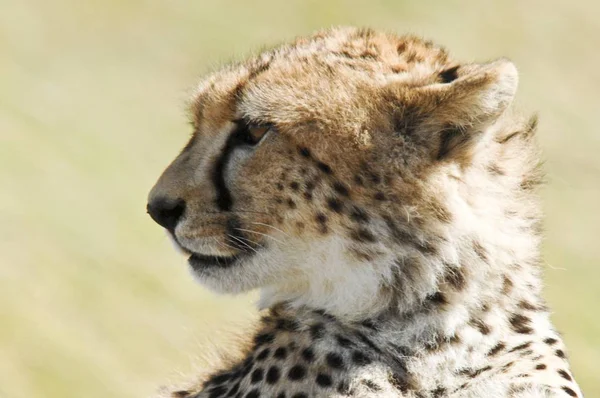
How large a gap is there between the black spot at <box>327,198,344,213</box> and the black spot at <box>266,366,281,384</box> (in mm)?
347

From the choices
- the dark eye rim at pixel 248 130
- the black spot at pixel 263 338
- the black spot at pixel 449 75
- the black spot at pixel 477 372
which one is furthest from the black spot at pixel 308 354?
the black spot at pixel 449 75

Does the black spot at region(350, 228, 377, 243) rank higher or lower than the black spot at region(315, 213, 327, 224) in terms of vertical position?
lower

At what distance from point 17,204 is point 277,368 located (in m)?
3.41

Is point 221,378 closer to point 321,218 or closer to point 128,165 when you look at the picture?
point 321,218

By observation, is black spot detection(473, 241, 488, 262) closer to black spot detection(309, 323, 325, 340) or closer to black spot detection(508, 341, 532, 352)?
black spot detection(508, 341, 532, 352)

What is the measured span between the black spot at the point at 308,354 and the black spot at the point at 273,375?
0.06m

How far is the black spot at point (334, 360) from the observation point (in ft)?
8.23

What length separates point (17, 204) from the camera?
5672 mm

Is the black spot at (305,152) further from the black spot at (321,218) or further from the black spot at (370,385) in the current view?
the black spot at (370,385)

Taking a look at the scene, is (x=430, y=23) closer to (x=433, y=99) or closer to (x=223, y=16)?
(x=223, y=16)

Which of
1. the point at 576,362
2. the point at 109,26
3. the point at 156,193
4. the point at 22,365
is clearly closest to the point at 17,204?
the point at 22,365

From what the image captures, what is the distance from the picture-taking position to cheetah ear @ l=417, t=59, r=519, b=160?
7.88 feet

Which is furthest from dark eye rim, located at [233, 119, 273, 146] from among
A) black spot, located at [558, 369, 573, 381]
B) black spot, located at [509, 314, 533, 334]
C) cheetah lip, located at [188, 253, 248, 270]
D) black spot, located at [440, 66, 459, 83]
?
black spot, located at [558, 369, 573, 381]

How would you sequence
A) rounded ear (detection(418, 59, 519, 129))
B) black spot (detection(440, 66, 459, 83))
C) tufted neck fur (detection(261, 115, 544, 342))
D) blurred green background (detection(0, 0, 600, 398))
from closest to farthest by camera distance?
1. rounded ear (detection(418, 59, 519, 129))
2. tufted neck fur (detection(261, 115, 544, 342))
3. black spot (detection(440, 66, 459, 83))
4. blurred green background (detection(0, 0, 600, 398))
